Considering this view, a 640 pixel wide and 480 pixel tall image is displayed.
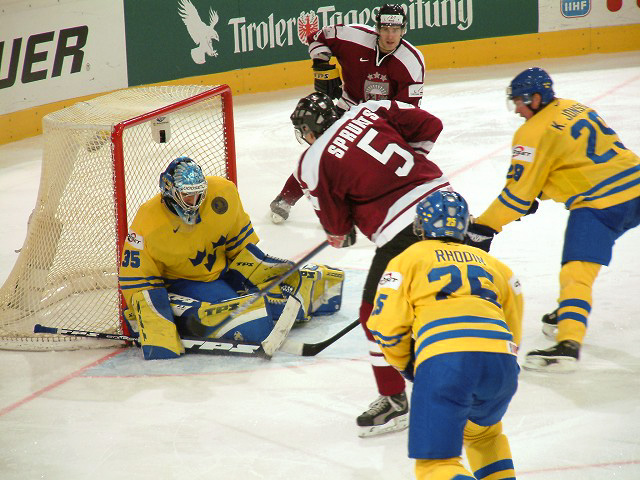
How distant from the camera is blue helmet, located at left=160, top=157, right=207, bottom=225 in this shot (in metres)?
3.73

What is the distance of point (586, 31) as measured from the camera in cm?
1020

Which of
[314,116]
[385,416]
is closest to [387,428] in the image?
[385,416]

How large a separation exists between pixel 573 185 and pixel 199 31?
5740 millimetres

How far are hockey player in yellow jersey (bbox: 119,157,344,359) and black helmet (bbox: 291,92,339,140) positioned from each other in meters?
0.71

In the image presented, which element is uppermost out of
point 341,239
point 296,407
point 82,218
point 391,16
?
point 391,16

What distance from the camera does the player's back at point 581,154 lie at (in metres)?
3.59

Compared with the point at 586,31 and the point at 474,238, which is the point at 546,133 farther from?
the point at 586,31

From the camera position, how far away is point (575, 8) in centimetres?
1006

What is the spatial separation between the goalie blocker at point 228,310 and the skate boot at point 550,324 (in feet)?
3.11

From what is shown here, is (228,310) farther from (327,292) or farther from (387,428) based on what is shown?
(387,428)

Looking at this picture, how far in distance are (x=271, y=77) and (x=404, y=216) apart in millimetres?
6406

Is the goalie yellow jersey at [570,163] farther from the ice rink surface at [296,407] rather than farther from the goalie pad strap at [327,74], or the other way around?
the goalie pad strap at [327,74]

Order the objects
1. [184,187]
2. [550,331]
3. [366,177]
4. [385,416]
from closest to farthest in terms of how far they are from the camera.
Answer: [366,177] → [385,416] → [184,187] → [550,331]

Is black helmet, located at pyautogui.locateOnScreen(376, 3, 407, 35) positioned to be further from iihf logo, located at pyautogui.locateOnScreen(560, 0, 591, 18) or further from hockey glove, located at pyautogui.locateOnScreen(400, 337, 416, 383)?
iihf logo, located at pyautogui.locateOnScreen(560, 0, 591, 18)
